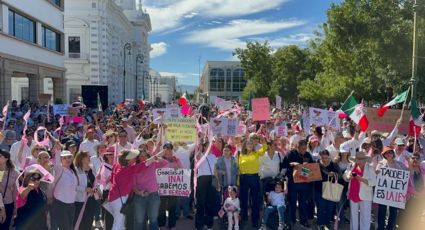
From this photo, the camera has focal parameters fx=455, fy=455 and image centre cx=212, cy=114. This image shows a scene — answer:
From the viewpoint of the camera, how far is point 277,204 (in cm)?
818

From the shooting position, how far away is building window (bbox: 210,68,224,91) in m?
105

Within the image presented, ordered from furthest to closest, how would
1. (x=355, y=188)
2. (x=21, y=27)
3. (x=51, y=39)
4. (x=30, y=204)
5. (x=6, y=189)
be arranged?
(x=51, y=39) → (x=21, y=27) → (x=355, y=188) → (x=6, y=189) → (x=30, y=204)

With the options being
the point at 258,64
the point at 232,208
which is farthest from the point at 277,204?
the point at 258,64

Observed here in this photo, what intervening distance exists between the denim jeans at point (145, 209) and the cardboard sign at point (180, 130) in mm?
1484

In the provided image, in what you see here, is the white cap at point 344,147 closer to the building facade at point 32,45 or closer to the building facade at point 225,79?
the building facade at point 32,45

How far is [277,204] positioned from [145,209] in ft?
8.06

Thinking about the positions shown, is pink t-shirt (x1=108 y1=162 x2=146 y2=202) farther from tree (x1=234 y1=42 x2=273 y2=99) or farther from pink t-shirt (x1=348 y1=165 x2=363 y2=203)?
tree (x1=234 y1=42 x2=273 y2=99)

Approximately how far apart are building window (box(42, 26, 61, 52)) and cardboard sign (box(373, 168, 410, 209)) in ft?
97.8

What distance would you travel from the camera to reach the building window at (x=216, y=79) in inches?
4149

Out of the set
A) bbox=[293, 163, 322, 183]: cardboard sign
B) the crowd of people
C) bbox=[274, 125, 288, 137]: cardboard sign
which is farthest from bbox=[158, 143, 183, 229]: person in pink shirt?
bbox=[274, 125, 288, 137]: cardboard sign

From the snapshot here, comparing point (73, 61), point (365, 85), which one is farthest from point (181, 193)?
point (73, 61)

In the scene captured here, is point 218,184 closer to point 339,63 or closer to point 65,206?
point 65,206

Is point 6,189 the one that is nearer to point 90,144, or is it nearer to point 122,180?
point 122,180

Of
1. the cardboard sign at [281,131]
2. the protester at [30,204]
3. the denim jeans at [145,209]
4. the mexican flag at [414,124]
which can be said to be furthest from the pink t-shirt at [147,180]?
the cardboard sign at [281,131]
